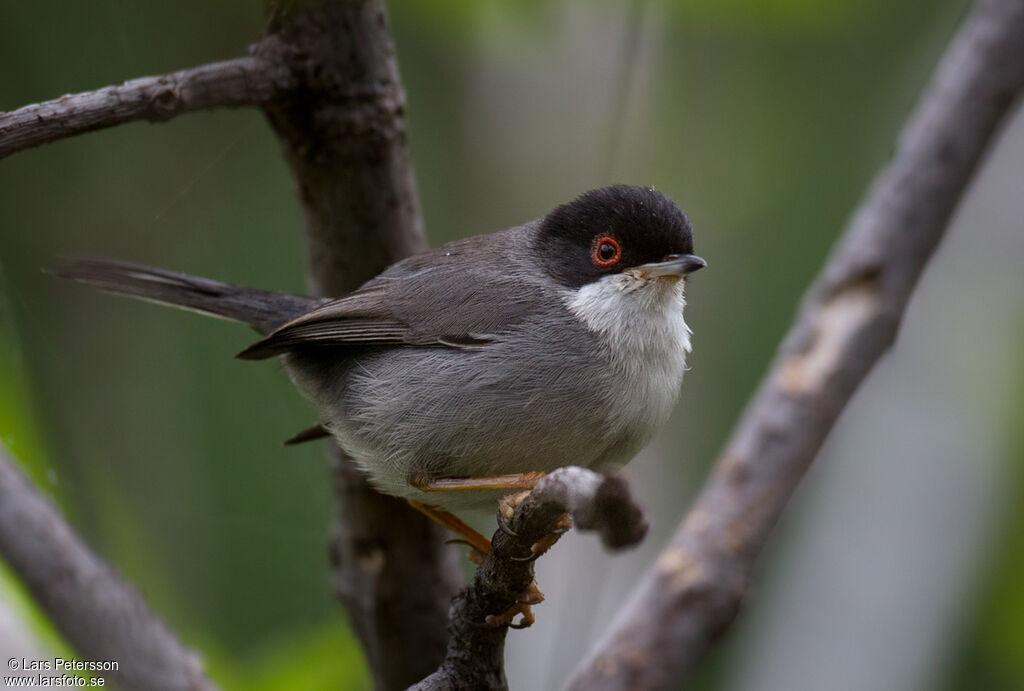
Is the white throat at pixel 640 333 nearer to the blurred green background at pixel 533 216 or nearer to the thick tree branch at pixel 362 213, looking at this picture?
the thick tree branch at pixel 362 213

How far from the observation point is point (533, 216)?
5.19 metres

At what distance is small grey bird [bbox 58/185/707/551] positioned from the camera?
319cm

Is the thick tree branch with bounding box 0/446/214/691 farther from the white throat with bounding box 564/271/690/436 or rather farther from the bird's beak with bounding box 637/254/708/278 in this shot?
the bird's beak with bounding box 637/254/708/278

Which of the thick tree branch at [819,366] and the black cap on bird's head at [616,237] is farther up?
the black cap on bird's head at [616,237]

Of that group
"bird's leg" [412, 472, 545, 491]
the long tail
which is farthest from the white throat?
the long tail

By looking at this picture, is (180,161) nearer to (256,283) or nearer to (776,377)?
(256,283)

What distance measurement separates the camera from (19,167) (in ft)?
9.55

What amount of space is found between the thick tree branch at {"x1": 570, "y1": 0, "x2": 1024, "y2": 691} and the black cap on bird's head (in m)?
1.00

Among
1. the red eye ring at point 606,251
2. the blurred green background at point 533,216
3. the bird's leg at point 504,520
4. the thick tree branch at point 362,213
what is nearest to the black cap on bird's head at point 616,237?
the red eye ring at point 606,251

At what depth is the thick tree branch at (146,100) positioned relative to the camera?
8.07 feet

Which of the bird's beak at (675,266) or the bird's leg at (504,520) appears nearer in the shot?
→ the bird's leg at (504,520)

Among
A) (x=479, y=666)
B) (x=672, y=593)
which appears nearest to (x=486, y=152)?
(x=479, y=666)

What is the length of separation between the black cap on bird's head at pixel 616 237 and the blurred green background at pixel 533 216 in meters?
1.22

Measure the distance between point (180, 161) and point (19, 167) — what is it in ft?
3.57
